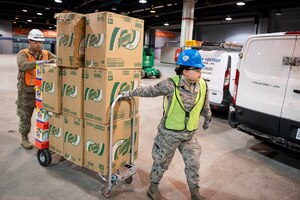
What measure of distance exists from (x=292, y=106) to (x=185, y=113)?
5.97 ft

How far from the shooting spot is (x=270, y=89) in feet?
11.8

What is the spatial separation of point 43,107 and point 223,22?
2025 centimetres

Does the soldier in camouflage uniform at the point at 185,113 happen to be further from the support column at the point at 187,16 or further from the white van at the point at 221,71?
the support column at the point at 187,16

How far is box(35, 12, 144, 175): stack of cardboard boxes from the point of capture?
2.46 metres

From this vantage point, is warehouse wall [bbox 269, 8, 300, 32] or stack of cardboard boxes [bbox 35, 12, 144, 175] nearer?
stack of cardboard boxes [bbox 35, 12, 144, 175]

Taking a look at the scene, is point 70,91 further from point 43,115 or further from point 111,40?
point 111,40

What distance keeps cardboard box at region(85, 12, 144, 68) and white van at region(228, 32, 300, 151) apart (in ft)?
6.90

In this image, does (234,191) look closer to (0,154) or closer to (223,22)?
(0,154)

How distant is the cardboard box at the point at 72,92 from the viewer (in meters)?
2.69

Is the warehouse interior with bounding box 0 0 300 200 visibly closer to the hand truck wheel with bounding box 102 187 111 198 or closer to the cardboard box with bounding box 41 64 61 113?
the hand truck wheel with bounding box 102 187 111 198

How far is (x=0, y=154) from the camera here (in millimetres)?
3562

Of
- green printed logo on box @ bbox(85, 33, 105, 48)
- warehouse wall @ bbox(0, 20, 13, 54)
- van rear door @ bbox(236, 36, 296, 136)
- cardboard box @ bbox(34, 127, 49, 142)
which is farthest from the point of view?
warehouse wall @ bbox(0, 20, 13, 54)

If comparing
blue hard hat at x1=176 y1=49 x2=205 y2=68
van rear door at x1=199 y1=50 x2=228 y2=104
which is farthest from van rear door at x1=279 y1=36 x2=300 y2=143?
van rear door at x1=199 y1=50 x2=228 y2=104

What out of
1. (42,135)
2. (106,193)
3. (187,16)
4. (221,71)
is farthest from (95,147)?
(187,16)
